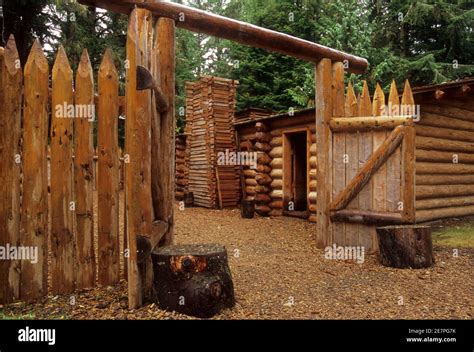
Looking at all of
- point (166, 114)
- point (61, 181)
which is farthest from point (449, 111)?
point (61, 181)

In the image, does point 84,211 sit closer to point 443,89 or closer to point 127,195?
point 127,195

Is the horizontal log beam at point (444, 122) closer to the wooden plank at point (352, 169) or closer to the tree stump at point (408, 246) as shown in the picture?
the wooden plank at point (352, 169)

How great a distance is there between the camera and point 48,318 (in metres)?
3.31

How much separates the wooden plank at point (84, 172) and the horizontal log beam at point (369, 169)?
14.1ft

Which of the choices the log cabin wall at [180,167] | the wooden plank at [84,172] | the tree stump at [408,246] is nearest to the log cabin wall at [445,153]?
the tree stump at [408,246]

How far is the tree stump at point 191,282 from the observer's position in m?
3.41

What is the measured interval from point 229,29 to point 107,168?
113 inches

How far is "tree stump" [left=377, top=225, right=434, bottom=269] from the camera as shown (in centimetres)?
548

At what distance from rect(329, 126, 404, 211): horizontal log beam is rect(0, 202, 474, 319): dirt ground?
3.29 feet

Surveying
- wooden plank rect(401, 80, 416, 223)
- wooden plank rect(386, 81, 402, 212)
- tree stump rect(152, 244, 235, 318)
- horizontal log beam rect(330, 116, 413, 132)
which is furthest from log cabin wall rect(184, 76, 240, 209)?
tree stump rect(152, 244, 235, 318)

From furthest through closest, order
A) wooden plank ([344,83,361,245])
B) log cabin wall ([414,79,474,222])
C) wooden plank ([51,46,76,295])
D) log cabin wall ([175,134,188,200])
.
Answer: log cabin wall ([175,134,188,200]) < log cabin wall ([414,79,474,222]) < wooden plank ([344,83,361,245]) < wooden plank ([51,46,76,295])

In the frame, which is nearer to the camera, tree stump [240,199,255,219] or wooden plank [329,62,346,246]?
wooden plank [329,62,346,246]

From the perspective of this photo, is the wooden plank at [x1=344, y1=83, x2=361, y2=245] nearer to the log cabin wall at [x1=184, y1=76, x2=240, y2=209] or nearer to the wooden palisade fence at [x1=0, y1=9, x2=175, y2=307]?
the wooden palisade fence at [x1=0, y1=9, x2=175, y2=307]

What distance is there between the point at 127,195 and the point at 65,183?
76 centimetres
